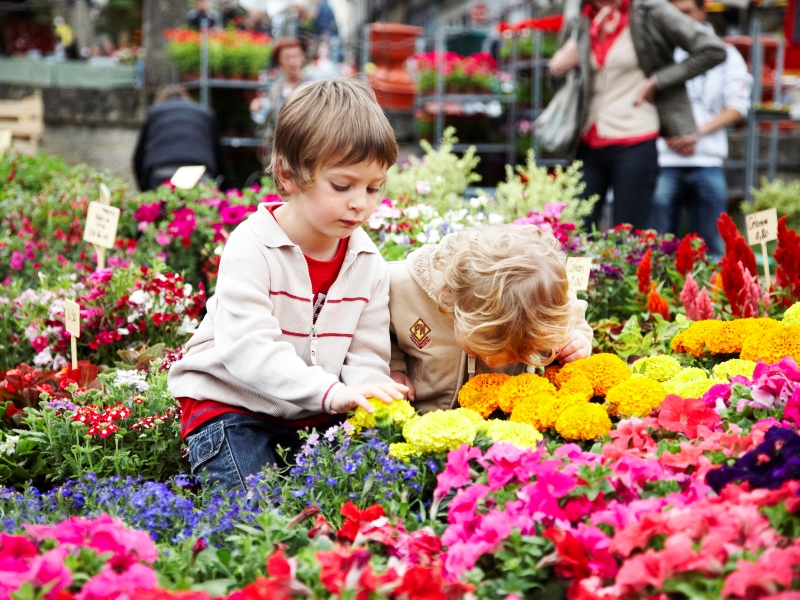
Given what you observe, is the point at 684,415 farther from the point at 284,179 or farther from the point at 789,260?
the point at 789,260

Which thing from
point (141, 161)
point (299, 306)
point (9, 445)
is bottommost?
point (9, 445)

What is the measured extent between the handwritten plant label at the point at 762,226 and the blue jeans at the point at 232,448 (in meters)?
2.04

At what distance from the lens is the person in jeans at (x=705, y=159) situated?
5.59 meters

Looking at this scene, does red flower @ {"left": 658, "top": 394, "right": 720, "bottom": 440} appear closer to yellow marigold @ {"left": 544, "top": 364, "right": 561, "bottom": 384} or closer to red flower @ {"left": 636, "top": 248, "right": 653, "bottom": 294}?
yellow marigold @ {"left": 544, "top": 364, "right": 561, "bottom": 384}

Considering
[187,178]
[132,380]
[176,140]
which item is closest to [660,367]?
[132,380]

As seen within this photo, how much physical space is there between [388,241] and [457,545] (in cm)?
242

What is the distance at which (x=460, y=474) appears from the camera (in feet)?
6.00

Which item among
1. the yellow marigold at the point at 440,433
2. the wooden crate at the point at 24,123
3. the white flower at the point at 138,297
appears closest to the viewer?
the yellow marigold at the point at 440,433

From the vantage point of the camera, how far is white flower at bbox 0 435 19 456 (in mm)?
2635

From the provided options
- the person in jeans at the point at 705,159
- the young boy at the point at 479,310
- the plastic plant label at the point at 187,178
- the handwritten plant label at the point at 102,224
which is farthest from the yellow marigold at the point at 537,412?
the person in jeans at the point at 705,159

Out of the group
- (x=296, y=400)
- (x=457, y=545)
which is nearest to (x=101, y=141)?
(x=296, y=400)

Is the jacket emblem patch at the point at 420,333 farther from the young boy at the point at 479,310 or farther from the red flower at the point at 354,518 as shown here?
the red flower at the point at 354,518

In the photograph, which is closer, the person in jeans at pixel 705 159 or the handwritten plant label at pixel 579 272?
the handwritten plant label at pixel 579 272

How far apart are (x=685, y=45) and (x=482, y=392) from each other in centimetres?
320
